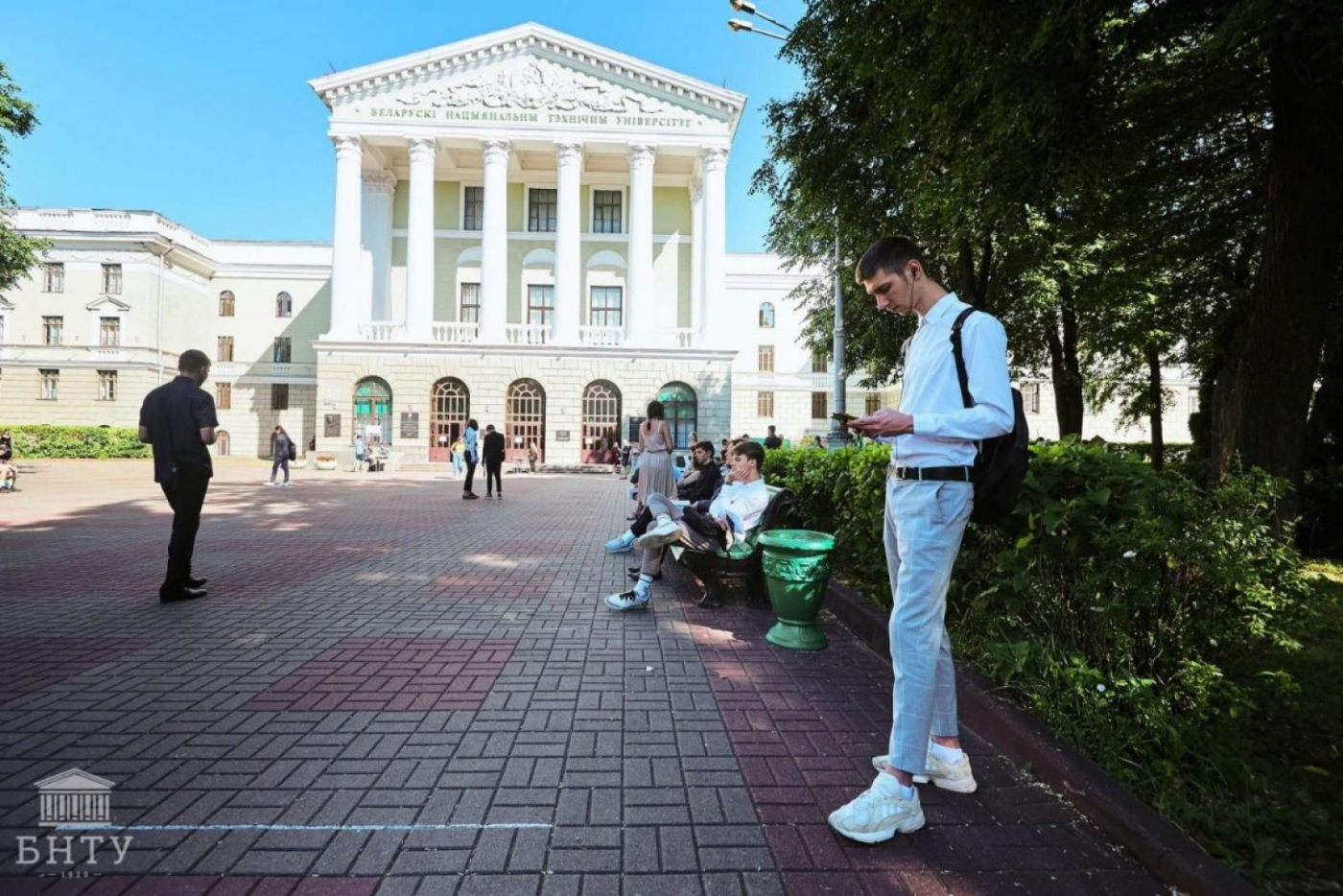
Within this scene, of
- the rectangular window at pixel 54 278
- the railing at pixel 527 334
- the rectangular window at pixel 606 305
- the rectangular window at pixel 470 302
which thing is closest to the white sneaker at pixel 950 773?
the railing at pixel 527 334

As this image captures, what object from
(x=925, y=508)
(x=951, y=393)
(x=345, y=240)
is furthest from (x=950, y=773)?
(x=345, y=240)

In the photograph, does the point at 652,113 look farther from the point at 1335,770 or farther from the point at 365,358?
the point at 1335,770

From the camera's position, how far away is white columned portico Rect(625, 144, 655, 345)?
3509 centimetres

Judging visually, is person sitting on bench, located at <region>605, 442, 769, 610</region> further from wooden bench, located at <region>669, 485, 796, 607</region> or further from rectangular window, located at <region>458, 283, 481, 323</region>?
rectangular window, located at <region>458, 283, 481, 323</region>

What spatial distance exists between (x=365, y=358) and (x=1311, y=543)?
113 ft

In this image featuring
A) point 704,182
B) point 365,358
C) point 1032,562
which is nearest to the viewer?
point 1032,562

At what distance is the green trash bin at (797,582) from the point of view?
473cm

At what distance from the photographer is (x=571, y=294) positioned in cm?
3500

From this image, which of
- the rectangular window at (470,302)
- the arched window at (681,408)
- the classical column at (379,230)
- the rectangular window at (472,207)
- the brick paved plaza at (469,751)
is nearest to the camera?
the brick paved plaza at (469,751)

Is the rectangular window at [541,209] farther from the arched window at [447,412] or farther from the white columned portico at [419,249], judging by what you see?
the arched window at [447,412]

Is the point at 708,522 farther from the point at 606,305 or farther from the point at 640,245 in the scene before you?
the point at 606,305

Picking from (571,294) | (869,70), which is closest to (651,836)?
(869,70)

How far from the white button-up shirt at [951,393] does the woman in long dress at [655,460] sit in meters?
5.60
